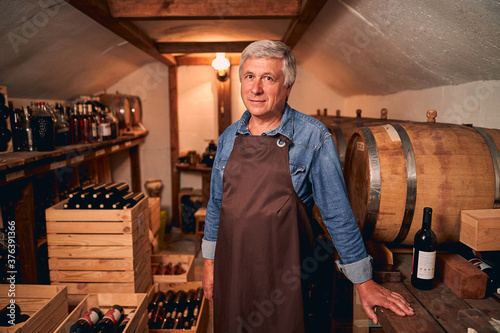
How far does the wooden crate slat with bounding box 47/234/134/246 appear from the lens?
232 cm

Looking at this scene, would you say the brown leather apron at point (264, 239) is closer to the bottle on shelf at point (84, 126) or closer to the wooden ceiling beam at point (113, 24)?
the wooden ceiling beam at point (113, 24)

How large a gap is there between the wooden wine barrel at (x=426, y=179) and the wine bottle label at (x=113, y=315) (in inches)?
64.5

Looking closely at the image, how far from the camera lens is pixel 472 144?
152 cm

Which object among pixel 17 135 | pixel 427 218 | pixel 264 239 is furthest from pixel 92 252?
pixel 427 218

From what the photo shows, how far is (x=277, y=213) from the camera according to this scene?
1.33 metres

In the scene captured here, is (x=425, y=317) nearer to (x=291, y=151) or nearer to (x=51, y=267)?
(x=291, y=151)

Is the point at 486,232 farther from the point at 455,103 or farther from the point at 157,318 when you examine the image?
the point at 157,318

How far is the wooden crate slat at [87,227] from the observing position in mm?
2307

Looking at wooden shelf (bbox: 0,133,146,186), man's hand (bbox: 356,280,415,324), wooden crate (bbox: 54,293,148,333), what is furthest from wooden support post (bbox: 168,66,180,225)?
man's hand (bbox: 356,280,415,324)

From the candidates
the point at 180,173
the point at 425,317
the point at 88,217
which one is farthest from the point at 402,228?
the point at 180,173

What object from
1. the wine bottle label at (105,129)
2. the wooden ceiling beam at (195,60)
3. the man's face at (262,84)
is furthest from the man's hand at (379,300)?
the wooden ceiling beam at (195,60)

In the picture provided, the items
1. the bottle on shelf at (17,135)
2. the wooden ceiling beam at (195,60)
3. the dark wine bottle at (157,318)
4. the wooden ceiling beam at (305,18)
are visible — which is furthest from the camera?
the wooden ceiling beam at (195,60)

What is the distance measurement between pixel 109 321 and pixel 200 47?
3512 millimetres

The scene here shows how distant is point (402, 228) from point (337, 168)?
49 centimetres
